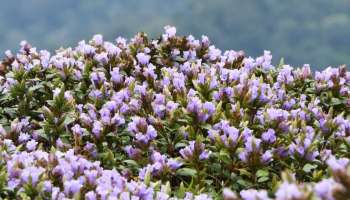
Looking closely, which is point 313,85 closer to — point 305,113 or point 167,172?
point 305,113

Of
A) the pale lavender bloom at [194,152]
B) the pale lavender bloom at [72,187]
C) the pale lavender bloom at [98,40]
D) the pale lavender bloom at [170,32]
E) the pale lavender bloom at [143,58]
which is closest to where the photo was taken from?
the pale lavender bloom at [72,187]

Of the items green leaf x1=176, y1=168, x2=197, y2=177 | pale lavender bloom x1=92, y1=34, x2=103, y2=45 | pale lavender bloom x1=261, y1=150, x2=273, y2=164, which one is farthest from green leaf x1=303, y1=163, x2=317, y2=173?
pale lavender bloom x1=92, y1=34, x2=103, y2=45

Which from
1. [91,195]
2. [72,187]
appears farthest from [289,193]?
[72,187]

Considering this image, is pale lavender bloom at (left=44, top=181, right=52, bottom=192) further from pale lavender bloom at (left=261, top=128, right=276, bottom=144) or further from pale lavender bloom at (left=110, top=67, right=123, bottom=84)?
pale lavender bloom at (left=110, top=67, right=123, bottom=84)

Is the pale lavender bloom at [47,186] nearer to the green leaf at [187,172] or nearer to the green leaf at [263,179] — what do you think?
the green leaf at [187,172]

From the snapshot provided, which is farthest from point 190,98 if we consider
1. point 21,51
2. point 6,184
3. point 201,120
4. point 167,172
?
point 21,51

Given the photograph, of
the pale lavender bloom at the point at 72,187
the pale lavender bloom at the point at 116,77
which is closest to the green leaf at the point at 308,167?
the pale lavender bloom at the point at 72,187

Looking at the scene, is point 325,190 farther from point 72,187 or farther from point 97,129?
point 97,129

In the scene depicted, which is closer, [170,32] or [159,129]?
[159,129]

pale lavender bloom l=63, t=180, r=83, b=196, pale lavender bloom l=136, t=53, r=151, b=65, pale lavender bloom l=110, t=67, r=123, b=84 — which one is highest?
pale lavender bloom l=136, t=53, r=151, b=65
